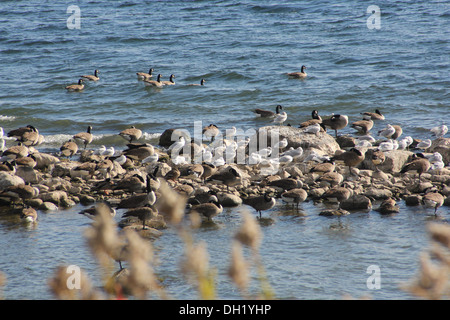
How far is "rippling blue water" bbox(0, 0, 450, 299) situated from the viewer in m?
7.64

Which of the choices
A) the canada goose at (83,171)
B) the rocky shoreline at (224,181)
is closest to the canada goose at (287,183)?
the rocky shoreline at (224,181)

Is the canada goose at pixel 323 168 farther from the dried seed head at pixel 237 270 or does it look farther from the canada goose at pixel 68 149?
the dried seed head at pixel 237 270

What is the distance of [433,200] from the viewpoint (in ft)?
31.6

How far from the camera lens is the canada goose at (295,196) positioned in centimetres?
1004

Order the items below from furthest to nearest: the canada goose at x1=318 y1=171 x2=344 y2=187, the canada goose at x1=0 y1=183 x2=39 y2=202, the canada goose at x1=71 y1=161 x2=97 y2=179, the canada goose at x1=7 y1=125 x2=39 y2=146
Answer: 1. the canada goose at x1=7 y1=125 x2=39 y2=146
2. the canada goose at x1=71 y1=161 x2=97 y2=179
3. the canada goose at x1=318 y1=171 x2=344 y2=187
4. the canada goose at x1=0 y1=183 x2=39 y2=202

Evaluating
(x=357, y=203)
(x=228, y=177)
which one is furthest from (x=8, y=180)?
(x=357, y=203)

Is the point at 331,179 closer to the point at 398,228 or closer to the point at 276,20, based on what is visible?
the point at 398,228

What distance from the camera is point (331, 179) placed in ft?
35.8

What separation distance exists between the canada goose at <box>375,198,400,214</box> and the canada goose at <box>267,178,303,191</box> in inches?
67.6

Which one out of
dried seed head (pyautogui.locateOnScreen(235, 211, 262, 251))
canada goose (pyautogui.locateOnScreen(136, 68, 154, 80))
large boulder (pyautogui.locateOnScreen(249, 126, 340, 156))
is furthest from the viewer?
canada goose (pyautogui.locateOnScreen(136, 68, 154, 80))

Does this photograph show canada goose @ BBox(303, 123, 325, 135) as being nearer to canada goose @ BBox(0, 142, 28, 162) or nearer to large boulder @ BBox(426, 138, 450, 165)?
large boulder @ BBox(426, 138, 450, 165)

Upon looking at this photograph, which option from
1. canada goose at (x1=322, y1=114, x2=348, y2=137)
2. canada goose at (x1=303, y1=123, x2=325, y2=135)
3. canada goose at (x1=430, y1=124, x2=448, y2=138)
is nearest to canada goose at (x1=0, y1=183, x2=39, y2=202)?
canada goose at (x1=303, y1=123, x2=325, y2=135)

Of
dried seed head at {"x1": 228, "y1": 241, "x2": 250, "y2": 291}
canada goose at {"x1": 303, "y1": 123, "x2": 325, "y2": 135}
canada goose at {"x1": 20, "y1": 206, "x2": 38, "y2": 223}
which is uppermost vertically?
dried seed head at {"x1": 228, "y1": 241, "x2": 250, "y2": 291}

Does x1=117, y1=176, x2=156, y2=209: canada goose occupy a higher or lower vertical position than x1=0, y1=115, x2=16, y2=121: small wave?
lower
